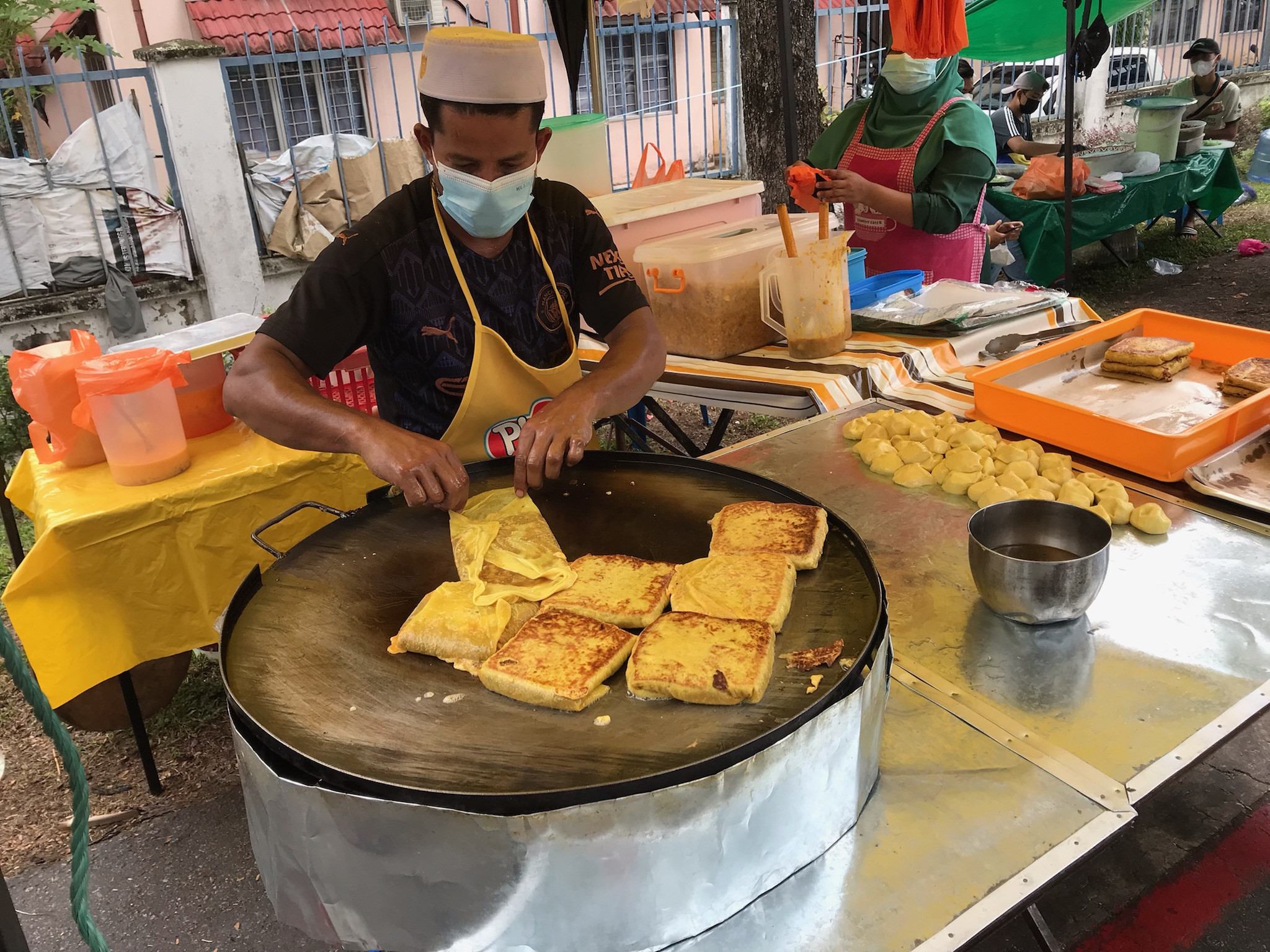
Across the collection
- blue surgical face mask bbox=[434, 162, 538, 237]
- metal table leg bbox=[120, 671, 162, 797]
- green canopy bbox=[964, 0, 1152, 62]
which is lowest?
metal table leg bbox=[120, 671, 162, 797]

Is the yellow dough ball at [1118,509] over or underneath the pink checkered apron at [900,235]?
underneath

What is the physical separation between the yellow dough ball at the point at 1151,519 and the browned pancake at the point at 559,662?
119 centimetres

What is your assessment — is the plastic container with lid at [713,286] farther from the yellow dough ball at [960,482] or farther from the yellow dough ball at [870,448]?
the yellow dough ball at [960,482]

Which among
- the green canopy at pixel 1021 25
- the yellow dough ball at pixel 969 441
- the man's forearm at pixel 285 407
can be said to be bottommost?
the yellow dough ball at pixel 969 441

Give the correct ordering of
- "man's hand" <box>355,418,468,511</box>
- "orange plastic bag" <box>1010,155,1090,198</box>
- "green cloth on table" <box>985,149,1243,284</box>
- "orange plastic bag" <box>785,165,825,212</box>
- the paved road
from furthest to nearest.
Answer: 1. "orange plastic bag" <box>1010,155,1090,198</box>
2. "green cloth on table" <box>985,149,1243,284</box>
3. "orange plastic bag" <box>785,165,825,212</box>
4. the paved road
5. "man's hand" <box>355,418,468,511</box>

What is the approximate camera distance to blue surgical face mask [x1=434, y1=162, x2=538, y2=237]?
201 centimetres

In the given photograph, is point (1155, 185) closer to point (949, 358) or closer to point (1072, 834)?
point (949, 358)

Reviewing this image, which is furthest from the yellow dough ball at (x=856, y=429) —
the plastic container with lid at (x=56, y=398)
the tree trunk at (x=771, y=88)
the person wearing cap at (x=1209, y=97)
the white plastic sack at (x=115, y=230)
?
the person wearing cap at (x=1209, y=97)

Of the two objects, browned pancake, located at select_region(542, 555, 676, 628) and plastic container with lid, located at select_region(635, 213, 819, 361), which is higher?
plastic container with lid, located at select_region(635, 213, 819, 361)

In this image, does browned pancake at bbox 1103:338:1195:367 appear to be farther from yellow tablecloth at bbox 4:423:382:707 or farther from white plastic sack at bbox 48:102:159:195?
white plastic sack at bbox 48:102:159:195

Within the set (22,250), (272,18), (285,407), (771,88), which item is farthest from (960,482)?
(272,18)

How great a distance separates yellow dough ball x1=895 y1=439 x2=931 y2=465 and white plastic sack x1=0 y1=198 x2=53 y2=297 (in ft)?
23.6

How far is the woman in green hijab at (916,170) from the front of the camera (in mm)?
3547

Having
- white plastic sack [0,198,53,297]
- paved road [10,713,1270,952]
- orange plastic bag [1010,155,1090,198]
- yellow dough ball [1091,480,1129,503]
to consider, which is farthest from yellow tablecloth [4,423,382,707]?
orange plastic bag [1010,155,1090,198]
